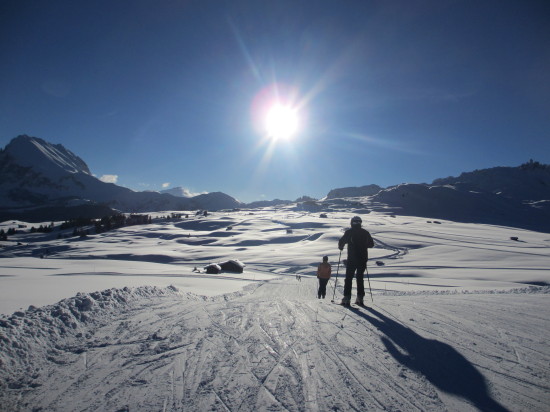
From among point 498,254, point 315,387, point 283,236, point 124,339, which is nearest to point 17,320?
point 124,339

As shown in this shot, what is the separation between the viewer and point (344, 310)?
6.80 meters

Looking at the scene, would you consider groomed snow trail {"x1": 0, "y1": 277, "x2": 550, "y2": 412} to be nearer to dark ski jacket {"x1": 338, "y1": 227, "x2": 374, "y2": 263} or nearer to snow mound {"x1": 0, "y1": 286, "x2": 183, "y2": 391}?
snow mound {"x1": 0, "y1": 286, "x2": 183, "y2": 391}

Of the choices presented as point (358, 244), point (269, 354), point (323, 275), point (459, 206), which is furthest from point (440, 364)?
point (459, 206)

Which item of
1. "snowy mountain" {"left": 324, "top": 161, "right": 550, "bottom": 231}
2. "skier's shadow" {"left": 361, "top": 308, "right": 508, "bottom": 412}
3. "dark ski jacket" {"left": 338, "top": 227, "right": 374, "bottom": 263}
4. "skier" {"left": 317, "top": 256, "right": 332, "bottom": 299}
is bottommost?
"skier" {"left": 317, "top": 256, "right": 332, "bottom": 299}

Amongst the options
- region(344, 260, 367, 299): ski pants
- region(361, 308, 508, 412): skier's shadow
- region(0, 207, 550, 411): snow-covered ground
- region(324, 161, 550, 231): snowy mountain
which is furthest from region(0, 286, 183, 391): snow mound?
region(324, 161, 550, 231): snowy mountain

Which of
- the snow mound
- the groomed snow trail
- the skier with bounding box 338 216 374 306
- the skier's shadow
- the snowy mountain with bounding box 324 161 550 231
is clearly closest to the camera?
the groomed snow trail

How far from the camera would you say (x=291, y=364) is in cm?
386

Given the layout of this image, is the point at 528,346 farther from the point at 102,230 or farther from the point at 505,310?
the point at 102,230

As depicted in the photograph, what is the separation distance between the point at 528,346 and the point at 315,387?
370 cm

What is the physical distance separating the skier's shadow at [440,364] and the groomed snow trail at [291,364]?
0.05 ft

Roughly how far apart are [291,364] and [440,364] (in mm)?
2035

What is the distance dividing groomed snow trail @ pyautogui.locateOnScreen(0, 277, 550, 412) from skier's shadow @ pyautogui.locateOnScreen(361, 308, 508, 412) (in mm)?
16

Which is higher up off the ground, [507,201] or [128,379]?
[507,201]

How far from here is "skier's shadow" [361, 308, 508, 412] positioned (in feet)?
10.4
